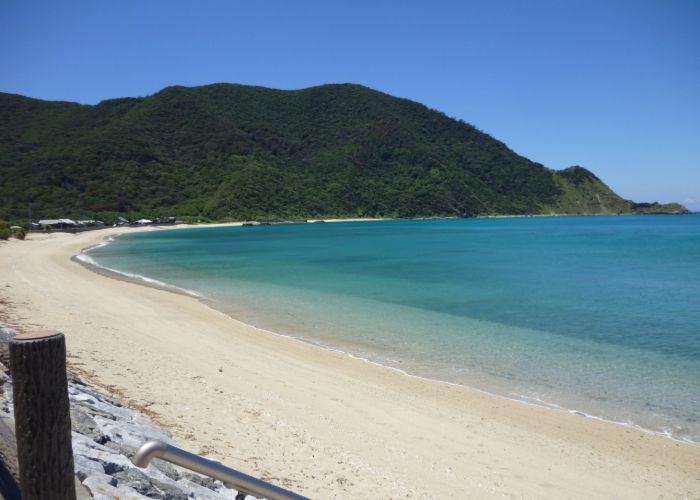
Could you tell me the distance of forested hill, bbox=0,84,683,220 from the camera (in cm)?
9681

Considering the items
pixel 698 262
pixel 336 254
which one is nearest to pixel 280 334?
pixel 336 254

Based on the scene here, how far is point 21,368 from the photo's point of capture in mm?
2027

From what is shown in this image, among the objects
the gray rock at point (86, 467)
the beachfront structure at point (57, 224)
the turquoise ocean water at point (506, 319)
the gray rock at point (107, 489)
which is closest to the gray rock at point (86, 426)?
the gray rock at point (86, 467)

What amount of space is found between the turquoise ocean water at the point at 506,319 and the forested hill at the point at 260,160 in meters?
68.0

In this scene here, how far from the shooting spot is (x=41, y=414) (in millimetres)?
2100

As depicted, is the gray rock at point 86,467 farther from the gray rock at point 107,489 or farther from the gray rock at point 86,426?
the gray rock at point 86,426

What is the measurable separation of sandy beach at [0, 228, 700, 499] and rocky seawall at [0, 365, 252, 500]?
Result: 0.97 meters

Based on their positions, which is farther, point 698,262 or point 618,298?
point 698,262

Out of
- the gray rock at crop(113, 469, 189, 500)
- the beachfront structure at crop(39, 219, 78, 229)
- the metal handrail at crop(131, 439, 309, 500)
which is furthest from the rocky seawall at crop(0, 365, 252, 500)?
the beachfront structure at crop(39, 219, 78, 229)

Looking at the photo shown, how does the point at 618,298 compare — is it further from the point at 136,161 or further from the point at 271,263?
the point at 136,161

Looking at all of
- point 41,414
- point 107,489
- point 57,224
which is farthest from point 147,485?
point 57,224

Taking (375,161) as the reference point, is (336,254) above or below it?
below

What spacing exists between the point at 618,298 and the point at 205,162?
375 ft

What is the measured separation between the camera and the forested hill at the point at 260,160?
318 feet
